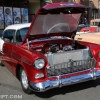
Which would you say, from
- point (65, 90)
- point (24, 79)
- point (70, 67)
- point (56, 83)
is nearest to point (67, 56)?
point (70, 67)

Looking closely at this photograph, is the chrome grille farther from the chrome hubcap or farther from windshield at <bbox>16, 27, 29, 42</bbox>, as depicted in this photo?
windshield at <bbox>16, 27, 29, 42</bbox>

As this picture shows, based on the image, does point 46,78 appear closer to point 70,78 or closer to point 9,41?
point 70,78

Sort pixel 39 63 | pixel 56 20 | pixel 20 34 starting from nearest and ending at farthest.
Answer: pixel 39 63 < pixel 56 20 < pixel 20 34

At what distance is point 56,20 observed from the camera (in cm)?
490

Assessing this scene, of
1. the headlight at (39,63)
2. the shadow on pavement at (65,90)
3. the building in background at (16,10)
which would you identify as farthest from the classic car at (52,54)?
the building in background at (16,10)

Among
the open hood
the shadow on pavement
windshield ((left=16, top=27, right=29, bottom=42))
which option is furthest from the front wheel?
windshield ((left=16, top=27, right=29, bottom=42))

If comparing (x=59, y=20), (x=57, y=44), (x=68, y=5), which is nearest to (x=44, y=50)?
(x=57, y=44)

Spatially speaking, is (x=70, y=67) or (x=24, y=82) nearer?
(x=70, y=67)

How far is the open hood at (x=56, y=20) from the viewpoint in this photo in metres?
4.30

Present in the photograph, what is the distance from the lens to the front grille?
3941 millimetres

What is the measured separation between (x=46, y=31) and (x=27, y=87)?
145 cm

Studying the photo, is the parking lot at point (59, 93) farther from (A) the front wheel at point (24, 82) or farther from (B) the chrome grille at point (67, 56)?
(B) the chrome grille at point (67, 56)

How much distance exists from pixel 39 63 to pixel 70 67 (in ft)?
2.23

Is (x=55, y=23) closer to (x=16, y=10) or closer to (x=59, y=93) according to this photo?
(x=59, y=93)
